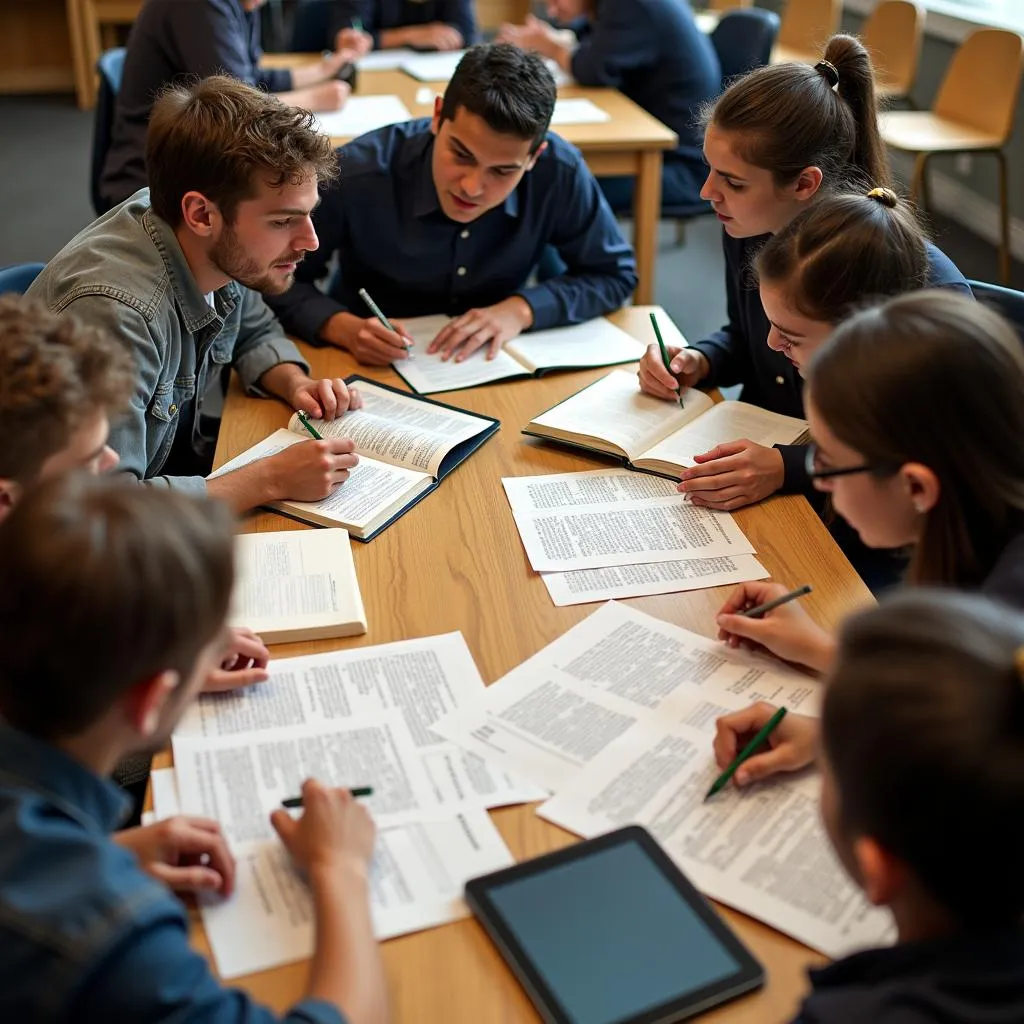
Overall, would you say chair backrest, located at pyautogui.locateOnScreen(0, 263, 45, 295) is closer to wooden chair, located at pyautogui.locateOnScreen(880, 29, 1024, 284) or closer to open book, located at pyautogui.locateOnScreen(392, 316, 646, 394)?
A: open book, located at pyautogui.locateOnScreen(392, 316, 646, 394)

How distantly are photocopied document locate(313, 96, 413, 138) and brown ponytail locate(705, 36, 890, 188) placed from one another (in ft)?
3.97

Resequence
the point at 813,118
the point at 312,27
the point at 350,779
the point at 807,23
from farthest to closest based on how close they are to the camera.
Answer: the point at 807,23
the point at 312,27
the point at 813,118
the point at 350,779

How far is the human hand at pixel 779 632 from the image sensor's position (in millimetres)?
1186

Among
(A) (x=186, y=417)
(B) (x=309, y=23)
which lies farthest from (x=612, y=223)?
(B) (x=309, y=23)

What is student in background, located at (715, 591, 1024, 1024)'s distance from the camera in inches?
26.9

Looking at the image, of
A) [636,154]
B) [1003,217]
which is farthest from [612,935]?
[1003,217]

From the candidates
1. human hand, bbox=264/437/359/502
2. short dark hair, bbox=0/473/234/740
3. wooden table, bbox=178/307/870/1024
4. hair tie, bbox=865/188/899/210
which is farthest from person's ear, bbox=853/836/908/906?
hair tie, bbox=865/188/899/210

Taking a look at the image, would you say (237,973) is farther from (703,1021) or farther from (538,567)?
(538,567)

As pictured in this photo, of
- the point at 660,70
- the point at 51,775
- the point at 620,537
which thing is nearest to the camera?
the point at 51,775

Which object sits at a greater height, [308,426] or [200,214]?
[200,214]

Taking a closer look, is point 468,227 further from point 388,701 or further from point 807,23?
point 807,23

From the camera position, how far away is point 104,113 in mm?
2797

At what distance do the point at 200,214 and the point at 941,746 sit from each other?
4.37 feet

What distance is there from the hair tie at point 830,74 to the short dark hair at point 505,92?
A: 48 cm
